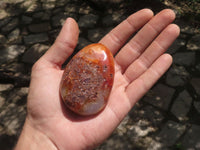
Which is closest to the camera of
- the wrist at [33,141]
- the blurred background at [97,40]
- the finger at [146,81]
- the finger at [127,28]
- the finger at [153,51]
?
the wrist at [33,141]

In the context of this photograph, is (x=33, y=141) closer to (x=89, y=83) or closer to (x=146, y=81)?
(x=89, y=83)

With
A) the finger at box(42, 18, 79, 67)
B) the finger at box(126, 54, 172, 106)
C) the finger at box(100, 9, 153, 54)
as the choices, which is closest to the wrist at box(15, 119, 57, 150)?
the finger at box(42, 18, 79, 67)

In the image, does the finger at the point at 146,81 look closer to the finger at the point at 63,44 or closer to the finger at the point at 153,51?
the finger at the point at 153,51

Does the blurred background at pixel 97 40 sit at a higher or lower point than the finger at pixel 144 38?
lower

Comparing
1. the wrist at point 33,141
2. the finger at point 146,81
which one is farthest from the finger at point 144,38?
the wrist at point 33,141

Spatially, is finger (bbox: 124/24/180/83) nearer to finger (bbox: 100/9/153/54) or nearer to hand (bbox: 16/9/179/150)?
hand (bbox: 16/9/179/150)

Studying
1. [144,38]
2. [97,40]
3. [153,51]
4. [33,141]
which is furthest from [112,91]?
[97,40]
